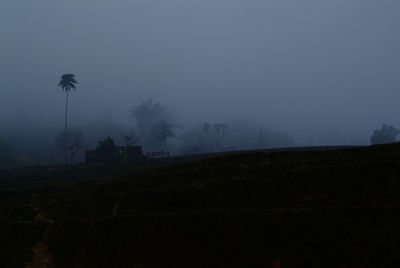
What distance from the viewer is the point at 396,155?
18.3 metres

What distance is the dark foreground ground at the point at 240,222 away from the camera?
11969 mm

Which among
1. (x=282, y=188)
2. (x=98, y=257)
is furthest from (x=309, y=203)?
(x=98, y=257)

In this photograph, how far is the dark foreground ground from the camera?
39.3 feet

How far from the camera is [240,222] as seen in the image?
47.5 feet

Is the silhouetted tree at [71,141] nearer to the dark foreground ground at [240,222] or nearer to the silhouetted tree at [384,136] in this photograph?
the dark foreground ground at [240,222]

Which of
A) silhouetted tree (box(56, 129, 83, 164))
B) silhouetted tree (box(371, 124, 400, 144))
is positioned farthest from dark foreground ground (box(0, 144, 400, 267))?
silhouetted tree (box(371, 124, 400, 144))

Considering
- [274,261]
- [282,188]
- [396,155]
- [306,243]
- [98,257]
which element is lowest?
[98,257]

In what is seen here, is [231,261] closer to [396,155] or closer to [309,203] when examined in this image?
[309,203]

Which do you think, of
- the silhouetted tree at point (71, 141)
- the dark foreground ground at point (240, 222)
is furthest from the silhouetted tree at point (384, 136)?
the silhouetted tree at point (71, 141)

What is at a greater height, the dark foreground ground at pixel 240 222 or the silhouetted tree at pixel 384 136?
the silhouetted tree at pixel 384 136

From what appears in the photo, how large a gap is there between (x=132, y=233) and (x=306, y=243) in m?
9.97

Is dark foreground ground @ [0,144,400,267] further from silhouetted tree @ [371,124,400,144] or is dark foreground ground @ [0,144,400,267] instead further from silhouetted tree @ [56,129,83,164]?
silhouetted tree @ [371,124,400,144]

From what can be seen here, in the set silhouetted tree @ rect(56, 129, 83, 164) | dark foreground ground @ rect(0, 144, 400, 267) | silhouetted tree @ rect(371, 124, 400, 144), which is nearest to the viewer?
dark foreground ground @ rect(0, 144, 400, 267)

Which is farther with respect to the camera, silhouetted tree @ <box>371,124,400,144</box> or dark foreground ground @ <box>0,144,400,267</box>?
silhouetted tree @ <box>371,124,400,144</box>
